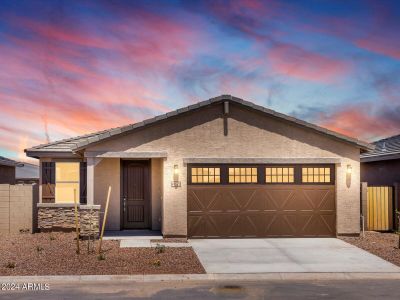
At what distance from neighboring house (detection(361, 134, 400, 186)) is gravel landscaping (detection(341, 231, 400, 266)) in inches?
157

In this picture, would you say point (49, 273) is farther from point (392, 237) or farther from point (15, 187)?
point (392, 237)

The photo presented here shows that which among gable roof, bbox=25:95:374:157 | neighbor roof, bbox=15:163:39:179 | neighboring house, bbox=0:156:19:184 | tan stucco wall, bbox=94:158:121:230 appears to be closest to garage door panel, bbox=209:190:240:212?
gable roof, bbox=25:95:374:157

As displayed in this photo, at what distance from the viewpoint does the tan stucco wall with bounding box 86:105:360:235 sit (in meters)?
17.8

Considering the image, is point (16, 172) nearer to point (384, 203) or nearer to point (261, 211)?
point (261, 211)

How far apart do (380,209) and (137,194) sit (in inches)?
375

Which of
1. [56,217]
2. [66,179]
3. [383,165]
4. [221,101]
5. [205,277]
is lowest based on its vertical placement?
[205,277]

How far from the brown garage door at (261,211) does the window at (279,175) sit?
0.20 m

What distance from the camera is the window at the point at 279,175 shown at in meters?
18.3

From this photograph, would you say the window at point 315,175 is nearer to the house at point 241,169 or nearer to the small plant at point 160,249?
the house at point 241,169

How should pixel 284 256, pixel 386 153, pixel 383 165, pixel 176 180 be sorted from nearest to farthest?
1. pixel 284 256
2. pixel 176 180
3. pixel 386 153
4. pixel 383 165

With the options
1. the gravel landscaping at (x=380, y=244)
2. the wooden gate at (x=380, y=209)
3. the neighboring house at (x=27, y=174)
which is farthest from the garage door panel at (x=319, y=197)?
the neighboring house at (x=27, y=174)

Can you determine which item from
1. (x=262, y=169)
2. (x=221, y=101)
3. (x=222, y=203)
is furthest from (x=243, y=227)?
(x=221, y=101)

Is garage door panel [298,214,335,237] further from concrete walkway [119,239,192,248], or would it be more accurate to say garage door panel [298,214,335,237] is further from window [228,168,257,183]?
concrete walkway [119,239,192,248]

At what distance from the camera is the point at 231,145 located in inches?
710
